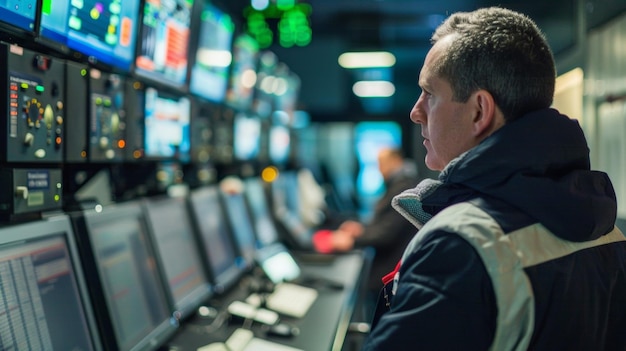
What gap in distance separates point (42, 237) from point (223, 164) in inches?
105

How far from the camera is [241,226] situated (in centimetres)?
376

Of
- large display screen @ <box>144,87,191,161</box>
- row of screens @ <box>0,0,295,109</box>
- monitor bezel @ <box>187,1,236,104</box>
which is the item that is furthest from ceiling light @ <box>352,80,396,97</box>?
large display screen @ <box>144,87,191,161</box>

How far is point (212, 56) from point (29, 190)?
1.96m

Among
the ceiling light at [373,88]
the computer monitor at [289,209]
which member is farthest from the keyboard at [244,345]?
the ceiling light at [373,88]

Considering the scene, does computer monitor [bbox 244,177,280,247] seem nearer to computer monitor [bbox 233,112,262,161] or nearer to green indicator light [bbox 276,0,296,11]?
computer monitor [bbox 233,112,262,161]

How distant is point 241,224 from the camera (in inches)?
149

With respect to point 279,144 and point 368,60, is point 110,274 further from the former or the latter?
point 368,60

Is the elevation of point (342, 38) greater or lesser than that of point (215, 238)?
greater

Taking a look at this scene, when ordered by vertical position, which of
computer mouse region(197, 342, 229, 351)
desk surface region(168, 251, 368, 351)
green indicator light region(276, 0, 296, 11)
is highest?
green indicator light region(276, 0, 296, 11)

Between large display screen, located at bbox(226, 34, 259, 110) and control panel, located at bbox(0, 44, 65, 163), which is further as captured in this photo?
large display screen, located at bbox(226, 34, 259, 110)

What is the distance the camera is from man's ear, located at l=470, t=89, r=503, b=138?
4.18 feet

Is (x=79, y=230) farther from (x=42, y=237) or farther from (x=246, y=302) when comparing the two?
(x=246, y=302)

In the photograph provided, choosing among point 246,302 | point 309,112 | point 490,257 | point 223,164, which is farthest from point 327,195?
point 490,257

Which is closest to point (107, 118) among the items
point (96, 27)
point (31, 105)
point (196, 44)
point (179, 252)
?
point (96, 27)
